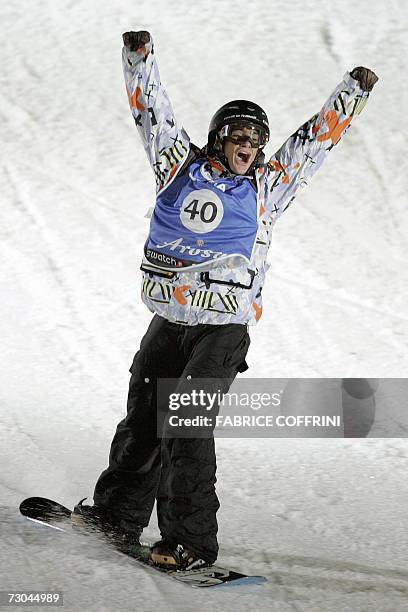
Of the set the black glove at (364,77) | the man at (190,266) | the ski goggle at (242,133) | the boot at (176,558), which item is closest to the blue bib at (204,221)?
the man at (190,266)

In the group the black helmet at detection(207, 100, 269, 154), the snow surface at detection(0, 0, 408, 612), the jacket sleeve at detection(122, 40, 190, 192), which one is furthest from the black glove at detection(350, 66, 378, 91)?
the snow surface at detection(0, 0, 408, 612)

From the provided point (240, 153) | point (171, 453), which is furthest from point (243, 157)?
point (171, 453)

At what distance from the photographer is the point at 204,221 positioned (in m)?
3.31

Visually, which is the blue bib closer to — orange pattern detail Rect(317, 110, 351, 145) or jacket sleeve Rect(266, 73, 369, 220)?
jacket sleeve Rect(266, 73, 369, 220)

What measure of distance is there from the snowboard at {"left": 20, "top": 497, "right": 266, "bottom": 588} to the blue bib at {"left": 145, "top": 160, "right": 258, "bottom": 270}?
3.04 ft

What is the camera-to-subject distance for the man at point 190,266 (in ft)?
10.8

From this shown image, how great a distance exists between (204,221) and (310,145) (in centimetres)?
51

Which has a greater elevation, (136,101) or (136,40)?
(136,40)

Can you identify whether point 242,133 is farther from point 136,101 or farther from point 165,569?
point 165,569

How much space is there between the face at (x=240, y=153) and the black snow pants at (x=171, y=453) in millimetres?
516

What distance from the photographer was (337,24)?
1106 centimetres

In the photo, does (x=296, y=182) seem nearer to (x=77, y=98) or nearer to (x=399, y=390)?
(x=399, y=390)

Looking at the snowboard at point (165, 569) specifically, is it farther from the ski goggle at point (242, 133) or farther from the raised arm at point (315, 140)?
the ski goggle at point (242, 133)

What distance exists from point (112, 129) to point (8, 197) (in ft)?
4.97
